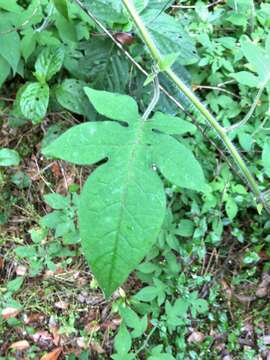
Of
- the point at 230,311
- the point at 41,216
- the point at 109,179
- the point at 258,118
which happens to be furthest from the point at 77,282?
the point at 109,179

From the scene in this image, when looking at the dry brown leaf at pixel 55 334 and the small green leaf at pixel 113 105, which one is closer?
the small green leaf at pixel 113 105

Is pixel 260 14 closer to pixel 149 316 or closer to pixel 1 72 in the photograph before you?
pixel 1 72

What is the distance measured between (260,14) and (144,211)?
1935 mm

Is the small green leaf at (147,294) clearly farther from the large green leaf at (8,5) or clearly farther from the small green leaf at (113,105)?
the large green leaf at (8,5)

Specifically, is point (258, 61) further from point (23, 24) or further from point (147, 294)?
point (147, 294)

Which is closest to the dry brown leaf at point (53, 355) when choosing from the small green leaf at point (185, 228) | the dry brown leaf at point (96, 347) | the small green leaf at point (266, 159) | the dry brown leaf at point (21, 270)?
the dry brown leaf at point (96, 347)

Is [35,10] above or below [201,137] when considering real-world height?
above

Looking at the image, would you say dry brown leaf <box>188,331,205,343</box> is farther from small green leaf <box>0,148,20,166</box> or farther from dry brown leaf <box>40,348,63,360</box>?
small green leaf <box>0,148,20,166</box>

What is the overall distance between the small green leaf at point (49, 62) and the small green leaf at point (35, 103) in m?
0.07

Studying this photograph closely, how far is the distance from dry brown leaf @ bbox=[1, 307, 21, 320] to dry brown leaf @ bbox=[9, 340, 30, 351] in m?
0.13

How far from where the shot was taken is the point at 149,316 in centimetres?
242

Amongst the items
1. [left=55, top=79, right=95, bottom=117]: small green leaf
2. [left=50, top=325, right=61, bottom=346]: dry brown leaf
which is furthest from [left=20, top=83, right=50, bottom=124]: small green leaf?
[left=50, top=325, right=61, bottom=346]: dry brown leaf

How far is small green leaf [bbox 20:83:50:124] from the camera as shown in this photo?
2.33 meters

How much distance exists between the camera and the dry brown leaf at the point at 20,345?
240 cm
